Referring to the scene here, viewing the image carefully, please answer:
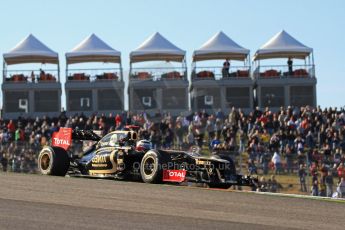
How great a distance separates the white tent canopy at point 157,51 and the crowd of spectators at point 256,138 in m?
7.00

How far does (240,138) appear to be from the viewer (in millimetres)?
25297

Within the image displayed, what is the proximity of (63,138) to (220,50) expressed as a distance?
63.3ft

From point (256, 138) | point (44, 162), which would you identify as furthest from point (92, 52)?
point (44, 162)

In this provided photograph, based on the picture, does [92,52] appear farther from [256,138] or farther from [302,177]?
[302,177]

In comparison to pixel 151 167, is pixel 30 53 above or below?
above

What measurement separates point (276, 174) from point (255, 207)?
900 cm

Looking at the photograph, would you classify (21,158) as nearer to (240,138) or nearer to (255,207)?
(240,138)

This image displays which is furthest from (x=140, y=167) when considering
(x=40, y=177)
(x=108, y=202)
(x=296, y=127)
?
(x=296, y=127)

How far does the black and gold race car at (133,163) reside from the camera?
15.6 metres

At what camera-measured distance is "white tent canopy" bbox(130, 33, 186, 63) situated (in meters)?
37.2

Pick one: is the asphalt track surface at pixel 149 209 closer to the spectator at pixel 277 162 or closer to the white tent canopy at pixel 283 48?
the spectator at pixel 277 162

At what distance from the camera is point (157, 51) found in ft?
122

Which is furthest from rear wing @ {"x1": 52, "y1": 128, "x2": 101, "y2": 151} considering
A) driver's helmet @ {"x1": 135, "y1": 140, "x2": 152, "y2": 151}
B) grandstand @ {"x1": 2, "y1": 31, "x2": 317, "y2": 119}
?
grandstand @ {"x1": 2, "y1": 31, "x2": 317, "y2": 119}

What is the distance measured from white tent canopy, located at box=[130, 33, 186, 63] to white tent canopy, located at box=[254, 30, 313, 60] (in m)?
3.89
